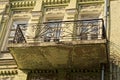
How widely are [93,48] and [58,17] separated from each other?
10.4 feet

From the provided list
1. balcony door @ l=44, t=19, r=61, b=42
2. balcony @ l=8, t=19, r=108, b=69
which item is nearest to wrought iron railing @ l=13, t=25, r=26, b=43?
balcony @ l=8, t=19, r=108, b=69

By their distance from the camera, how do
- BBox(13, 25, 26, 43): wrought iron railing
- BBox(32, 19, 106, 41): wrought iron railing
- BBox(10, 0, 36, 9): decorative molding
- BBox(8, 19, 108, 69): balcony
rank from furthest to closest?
BBox(10, 0, 36, 9): decorative molding < BBox(32, 19, 106, 41): wrought iron railing < BBox(13, 25, 26, 43): wrought iron railing < BBox(8, 19, 108, 69): balcony

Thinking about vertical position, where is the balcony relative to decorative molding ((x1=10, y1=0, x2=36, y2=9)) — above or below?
below

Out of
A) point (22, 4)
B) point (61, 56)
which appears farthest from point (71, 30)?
point (22, 4)

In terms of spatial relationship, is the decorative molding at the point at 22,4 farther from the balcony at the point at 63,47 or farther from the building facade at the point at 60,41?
the balcony at the point at 63,47

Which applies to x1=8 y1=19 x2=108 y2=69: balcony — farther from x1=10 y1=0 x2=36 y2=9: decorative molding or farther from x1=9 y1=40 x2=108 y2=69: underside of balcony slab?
x1=10 y1=0 x2=36 y2=9: decorative molding

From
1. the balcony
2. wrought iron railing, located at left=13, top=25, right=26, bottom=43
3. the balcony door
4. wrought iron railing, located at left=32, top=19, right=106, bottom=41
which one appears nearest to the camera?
the balcony

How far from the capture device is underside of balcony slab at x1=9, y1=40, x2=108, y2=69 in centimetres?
1005

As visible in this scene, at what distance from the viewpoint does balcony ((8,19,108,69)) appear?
32.8ft

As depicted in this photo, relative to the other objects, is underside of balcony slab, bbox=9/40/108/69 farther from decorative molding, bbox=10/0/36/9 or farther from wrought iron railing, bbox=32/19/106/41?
decorative molding, bbox=10/0/36/9

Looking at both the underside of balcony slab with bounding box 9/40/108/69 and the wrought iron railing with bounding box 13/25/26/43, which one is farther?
the wrought iron railing with bounding box 13/25/26/43

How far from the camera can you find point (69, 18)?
1222 cm

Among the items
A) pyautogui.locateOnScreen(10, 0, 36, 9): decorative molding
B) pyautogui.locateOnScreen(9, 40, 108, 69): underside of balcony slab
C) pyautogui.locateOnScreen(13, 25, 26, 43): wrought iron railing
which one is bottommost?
pyautogui.locateOnScreen(9, 40, 108, 69): underside of balcony slab

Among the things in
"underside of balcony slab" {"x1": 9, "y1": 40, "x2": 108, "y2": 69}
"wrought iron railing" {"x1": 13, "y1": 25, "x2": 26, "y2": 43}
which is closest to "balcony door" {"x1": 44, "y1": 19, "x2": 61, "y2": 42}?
"wrought iron railing" {"x1": 13, "y1": 25, "x2": 26, "y2": 43}
